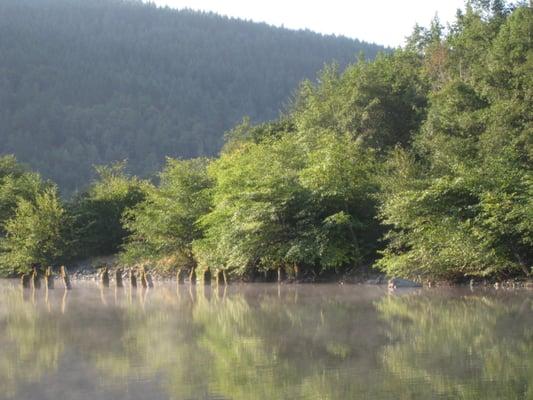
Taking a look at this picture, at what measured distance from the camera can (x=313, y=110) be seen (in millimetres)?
42781

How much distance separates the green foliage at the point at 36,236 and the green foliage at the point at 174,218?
547cm

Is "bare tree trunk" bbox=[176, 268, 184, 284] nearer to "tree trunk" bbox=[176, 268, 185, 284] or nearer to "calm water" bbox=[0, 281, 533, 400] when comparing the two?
"tree trunk" bbox=[176, 268, 185, 284]

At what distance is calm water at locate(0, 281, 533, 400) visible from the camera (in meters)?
11.2

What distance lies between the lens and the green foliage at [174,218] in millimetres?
36250

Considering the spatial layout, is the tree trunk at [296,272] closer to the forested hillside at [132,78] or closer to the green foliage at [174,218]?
the green foliage at [174,218]

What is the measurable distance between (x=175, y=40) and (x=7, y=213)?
5175 inches

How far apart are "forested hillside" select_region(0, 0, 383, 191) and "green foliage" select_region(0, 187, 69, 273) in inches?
2325

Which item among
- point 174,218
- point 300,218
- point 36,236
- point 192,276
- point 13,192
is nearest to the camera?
point 300,218

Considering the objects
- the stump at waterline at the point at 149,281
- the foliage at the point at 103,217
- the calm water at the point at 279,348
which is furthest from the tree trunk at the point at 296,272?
the foliage at the point at 103,217

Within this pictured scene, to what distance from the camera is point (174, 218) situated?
3631cm

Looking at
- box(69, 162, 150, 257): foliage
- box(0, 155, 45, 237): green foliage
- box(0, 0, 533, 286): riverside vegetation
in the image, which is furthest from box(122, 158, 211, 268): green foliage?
box(0, 155, 45, 237): green foliage

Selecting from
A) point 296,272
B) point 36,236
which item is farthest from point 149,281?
point 36,236

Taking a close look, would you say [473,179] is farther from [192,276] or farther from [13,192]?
[13,192]

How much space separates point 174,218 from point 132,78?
113 metres
